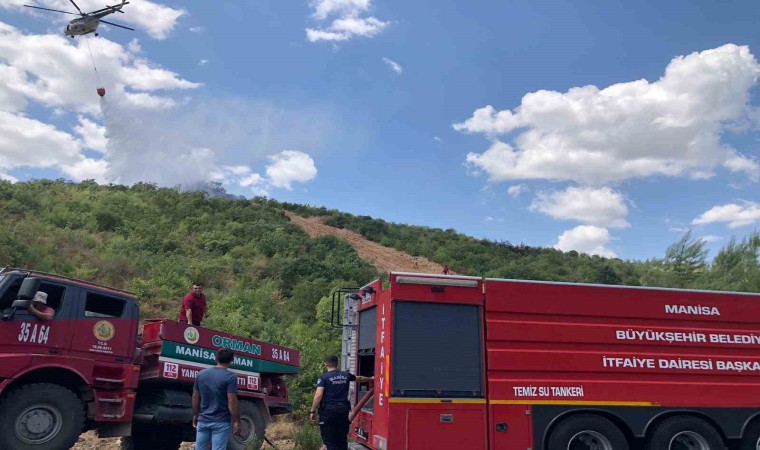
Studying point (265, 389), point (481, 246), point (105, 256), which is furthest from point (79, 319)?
point (481, 246)

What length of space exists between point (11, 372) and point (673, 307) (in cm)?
878

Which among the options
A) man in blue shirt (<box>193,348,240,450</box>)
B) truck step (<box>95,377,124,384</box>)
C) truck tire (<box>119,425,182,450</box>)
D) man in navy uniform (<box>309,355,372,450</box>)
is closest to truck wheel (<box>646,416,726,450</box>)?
man in navy uniform (<box>309,355,372,450</box>)

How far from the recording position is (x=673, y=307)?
8328 millimetres

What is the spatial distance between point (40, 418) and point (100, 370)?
0.94 m

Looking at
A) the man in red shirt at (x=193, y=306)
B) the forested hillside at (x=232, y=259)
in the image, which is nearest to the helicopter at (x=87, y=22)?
the forested hillside at (x=232, y=259)

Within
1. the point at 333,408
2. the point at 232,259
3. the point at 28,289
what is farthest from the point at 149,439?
the point at 232,259

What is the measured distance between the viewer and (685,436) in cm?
808

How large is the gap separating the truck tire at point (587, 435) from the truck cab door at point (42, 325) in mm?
6590

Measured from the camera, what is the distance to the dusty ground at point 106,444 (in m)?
9.71

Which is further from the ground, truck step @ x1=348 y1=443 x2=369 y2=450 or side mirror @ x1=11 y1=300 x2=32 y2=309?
side mirror @ x1=11 y1=300 x2=32 y2=309

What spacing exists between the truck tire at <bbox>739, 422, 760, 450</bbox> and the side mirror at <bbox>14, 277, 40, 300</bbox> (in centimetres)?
963

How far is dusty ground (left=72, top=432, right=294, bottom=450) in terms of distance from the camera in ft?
31.9

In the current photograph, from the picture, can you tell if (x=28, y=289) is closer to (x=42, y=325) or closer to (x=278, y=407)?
(x=42, y=325)

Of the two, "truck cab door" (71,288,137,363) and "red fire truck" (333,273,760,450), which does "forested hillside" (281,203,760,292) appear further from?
"truck cab door" (71,288,137,363)
